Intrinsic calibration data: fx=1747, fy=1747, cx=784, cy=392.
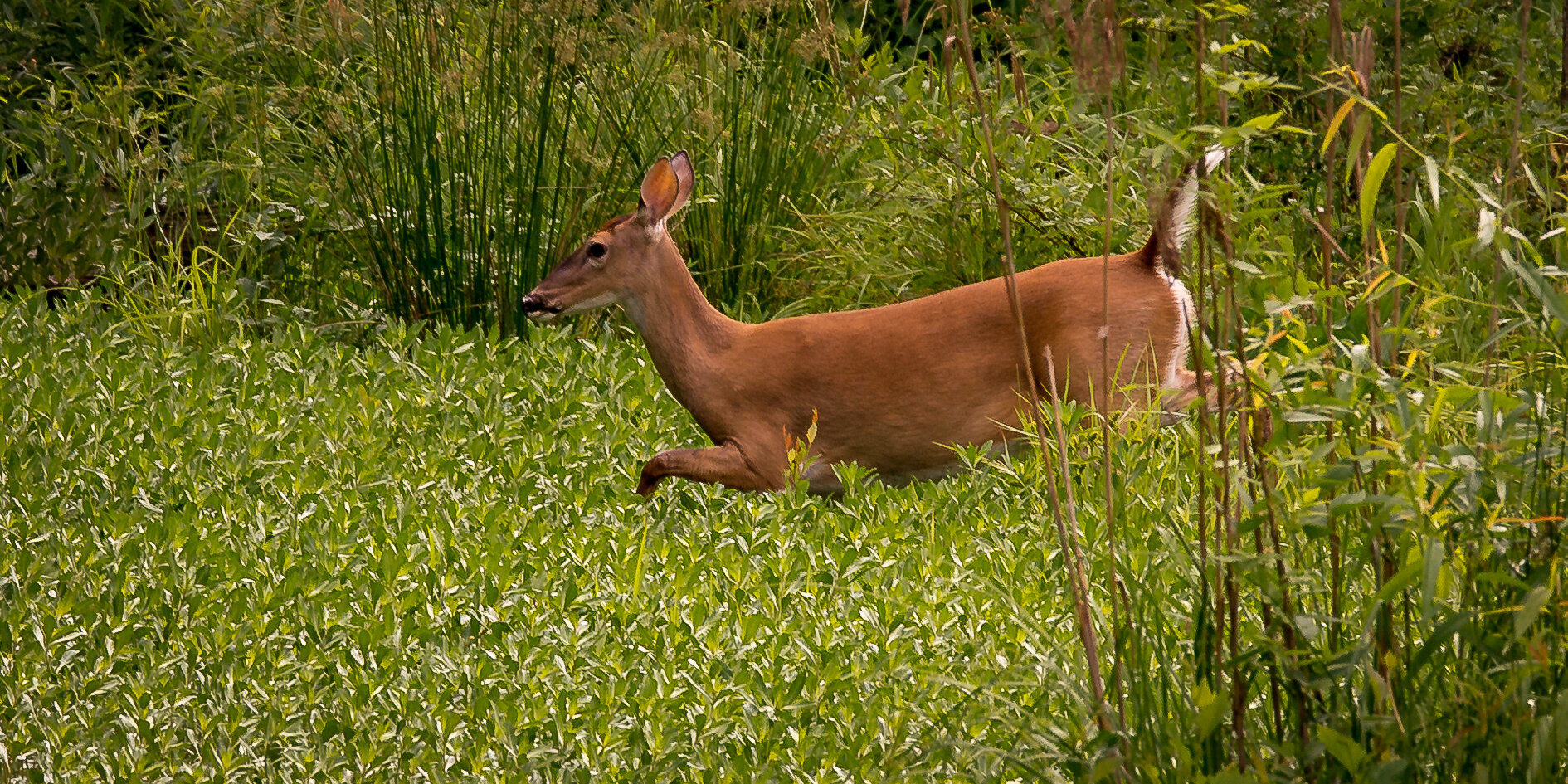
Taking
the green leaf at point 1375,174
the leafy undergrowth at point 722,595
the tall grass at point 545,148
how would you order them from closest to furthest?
the green leaf at point 1375,174 → the leafy undergrowth at point 722,595 → the tall grass at point 545,148

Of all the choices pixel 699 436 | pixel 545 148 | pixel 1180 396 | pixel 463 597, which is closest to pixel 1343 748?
pixel 463 597

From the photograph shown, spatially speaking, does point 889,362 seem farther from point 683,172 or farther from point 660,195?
point 683,172

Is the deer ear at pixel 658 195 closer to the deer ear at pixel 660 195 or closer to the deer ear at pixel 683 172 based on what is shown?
the deer ear at pixel 660 195

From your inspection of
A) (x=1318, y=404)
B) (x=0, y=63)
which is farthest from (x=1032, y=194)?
(x=0, y=63)

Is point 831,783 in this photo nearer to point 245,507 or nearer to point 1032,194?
point 245,507

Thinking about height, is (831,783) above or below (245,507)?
above

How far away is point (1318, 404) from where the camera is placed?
93.2 inches

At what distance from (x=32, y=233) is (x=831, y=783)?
5.96 meters

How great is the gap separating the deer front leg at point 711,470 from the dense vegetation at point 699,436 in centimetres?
7

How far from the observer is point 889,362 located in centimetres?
527

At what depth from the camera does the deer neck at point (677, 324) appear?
540 centimetres

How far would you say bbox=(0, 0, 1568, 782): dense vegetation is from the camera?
260 cm

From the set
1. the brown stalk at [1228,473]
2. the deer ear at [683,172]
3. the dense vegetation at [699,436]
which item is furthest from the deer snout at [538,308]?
the brown stalk at [1228,473]

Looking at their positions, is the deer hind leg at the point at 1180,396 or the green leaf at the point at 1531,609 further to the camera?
the deer hind leg at the point at 1180,396
